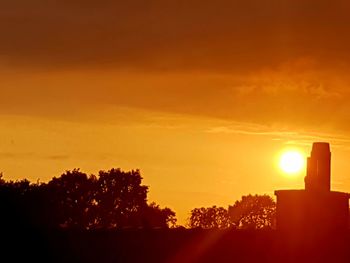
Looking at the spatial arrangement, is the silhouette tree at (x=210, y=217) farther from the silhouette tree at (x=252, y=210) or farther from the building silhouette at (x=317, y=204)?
the building silhouette at (x=317, y=204)

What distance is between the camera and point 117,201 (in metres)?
93.2

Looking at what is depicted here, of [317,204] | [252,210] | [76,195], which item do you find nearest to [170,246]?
[317,204]

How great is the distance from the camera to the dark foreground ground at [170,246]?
3631cm

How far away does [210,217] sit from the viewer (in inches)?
4166

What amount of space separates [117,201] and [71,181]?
442 cm

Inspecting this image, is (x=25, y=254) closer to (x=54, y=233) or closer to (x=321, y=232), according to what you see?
(x=54, y=233)

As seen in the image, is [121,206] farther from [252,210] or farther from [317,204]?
[317,204]

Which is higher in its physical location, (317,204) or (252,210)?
(252,210)

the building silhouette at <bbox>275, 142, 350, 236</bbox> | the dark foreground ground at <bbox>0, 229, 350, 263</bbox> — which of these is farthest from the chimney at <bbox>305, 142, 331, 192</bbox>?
the dark foreground ground at <bbox>0, 229, 350, 263</bbox>

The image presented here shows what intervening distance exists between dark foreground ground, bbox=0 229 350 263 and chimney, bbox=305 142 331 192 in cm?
185

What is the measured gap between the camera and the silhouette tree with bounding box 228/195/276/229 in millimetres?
96750

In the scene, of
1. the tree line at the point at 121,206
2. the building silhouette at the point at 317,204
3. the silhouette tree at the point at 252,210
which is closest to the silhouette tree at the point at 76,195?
the tree line at the point at 121,206

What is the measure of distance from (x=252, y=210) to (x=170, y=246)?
64690 millimetres

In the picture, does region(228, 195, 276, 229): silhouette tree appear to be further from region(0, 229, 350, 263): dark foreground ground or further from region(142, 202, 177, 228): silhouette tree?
region(0, 229, 350, 263): dark foreground ground
